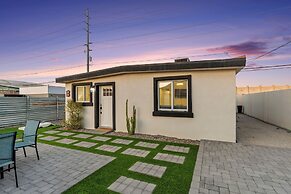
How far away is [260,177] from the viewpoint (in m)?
3.11

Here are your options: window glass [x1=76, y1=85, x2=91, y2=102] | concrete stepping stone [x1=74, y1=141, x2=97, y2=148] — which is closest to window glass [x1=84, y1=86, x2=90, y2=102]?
window glass [x1=76, y1=85, x2=91, y2=102]

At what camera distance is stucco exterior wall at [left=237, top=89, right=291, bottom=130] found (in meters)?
8.09

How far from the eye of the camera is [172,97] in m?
6.59

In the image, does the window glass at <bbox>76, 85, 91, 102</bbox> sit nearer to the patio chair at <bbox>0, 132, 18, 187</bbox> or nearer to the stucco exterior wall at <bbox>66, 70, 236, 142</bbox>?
the stucco exterior wall at <bbox>66, 70, 236, 142</bbox>

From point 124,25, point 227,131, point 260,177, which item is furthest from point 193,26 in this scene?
point 260,177

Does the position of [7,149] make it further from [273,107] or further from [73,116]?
[273,107]

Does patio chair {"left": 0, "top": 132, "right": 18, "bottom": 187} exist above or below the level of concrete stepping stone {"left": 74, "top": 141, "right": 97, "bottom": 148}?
above

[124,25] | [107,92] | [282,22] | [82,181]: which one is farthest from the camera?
[124,25]

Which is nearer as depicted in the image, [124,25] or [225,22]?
[225,22]

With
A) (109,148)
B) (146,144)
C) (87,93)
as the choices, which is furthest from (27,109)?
(146,144)

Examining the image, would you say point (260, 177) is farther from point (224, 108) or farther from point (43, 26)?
point (43, 26)

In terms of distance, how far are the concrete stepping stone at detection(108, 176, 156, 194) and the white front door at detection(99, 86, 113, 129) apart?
5.20 meters

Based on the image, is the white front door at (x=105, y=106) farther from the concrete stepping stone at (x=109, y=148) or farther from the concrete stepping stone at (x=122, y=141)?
the concrete stepping stone at (x=109, y=148)

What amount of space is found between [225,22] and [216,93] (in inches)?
246
